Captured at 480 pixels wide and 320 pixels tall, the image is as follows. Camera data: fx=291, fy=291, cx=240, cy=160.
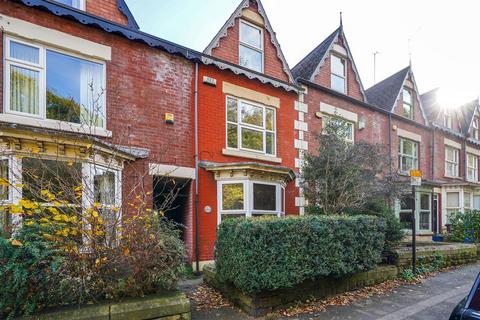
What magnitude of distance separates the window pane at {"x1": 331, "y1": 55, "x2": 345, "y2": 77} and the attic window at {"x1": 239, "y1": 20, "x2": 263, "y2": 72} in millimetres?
3922

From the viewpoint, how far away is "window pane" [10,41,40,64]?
6.60 metres

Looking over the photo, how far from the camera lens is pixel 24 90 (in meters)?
6.68

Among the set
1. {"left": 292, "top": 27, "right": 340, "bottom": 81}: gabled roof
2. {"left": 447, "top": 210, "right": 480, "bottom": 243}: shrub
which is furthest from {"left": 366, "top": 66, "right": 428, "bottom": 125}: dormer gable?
{"left": 447, "top": 210, "right": 480, "bottom": 243}: shrub

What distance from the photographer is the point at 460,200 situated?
643 inches

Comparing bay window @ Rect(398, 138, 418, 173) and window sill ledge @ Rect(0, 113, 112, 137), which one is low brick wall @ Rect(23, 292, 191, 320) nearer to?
window sill ledge @ Rect(0, 113, 112, 137)

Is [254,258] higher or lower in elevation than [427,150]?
lower

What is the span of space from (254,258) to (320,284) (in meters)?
1.95

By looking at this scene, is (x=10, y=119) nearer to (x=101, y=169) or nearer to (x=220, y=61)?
(x=101, y=169)

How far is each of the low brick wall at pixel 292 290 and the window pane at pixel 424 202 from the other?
33.0 ft

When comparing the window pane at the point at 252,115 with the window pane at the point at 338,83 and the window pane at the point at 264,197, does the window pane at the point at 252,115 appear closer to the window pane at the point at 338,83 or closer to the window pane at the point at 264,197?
the window pane at the point at 264,197

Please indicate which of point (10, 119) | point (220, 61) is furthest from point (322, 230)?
point (10, 119)

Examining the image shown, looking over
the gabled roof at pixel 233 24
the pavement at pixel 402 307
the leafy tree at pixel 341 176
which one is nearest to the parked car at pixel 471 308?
the pavement at pixel 402 307

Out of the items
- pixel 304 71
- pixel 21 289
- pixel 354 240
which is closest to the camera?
pixel 21 289

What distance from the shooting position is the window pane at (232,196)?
889 centimetres
